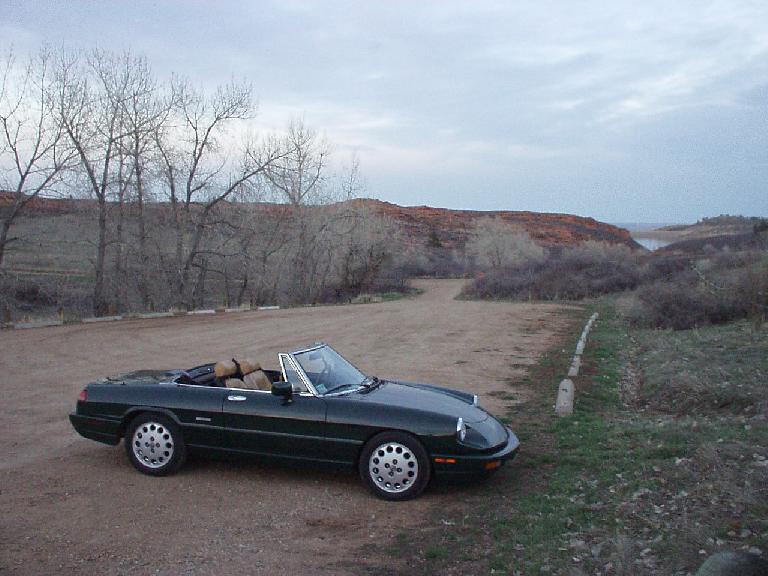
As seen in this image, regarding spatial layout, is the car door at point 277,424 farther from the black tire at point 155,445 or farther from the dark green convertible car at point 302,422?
the black tire at point 155,445

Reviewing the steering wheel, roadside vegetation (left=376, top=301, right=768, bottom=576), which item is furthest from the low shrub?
the steering wheel

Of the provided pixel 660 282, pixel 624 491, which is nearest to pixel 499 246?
pixel 660 282

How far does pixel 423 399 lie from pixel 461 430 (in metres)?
0.69

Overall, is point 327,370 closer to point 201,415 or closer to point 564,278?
point 201,415

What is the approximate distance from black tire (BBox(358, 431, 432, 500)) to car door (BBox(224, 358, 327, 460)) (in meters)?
0.44

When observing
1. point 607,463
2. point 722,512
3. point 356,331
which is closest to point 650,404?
point 607,463

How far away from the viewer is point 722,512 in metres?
5.26

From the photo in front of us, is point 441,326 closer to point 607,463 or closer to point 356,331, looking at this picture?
point 356,331

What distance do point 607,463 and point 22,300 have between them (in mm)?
25751

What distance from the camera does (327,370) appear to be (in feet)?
23.9

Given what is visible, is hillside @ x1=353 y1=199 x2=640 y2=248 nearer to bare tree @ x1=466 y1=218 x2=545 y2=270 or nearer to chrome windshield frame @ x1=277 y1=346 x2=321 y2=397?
bare tree @ x1=466 y1=218 x2=545 y2=270

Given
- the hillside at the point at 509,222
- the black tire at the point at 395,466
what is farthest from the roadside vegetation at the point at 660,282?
the hillside at the point at 509,222

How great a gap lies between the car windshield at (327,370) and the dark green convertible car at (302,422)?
1 centimetres

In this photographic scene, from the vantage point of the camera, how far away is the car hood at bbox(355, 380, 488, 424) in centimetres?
669
